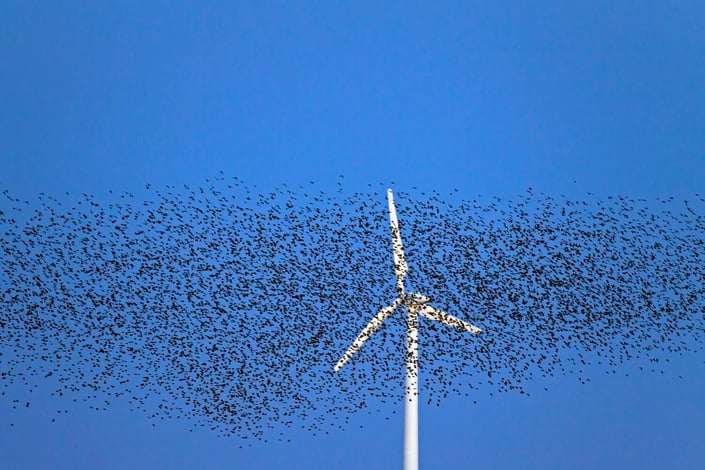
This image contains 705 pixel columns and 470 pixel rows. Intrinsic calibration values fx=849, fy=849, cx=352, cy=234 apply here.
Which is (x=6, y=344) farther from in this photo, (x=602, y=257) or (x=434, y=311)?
(x=602, y=257)

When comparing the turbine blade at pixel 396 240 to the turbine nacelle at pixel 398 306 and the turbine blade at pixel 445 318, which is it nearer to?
the turbine nacelle at pixel 398 306

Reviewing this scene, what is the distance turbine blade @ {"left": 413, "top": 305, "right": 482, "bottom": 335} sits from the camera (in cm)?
2845

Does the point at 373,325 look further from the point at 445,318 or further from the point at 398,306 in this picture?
the point at 445,318

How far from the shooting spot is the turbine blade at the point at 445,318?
93.4ft

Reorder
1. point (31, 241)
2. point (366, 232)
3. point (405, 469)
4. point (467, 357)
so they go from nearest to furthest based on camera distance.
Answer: point (467, 357) < point (366, 232) < point (31, 241) < point (405, 469)

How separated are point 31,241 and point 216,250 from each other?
6473mm

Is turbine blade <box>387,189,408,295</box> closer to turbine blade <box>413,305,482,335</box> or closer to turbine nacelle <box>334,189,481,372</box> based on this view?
turbine nacelle <box>334,189,481,372</box>

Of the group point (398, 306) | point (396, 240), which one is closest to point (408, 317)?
point (398, 306)

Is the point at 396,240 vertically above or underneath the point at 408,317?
above

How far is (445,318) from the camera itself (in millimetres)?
28859

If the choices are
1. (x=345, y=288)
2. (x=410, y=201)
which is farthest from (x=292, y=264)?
(x=410, y=201)

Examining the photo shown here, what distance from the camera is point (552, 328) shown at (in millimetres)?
26109

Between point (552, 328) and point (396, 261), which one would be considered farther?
point (396, 261)

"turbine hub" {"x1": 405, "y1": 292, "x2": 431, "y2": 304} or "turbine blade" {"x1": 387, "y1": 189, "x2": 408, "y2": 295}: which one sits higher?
"turbine blade" {"x1": 387, "y1": 189, "x2": 408, "y2": 295}
